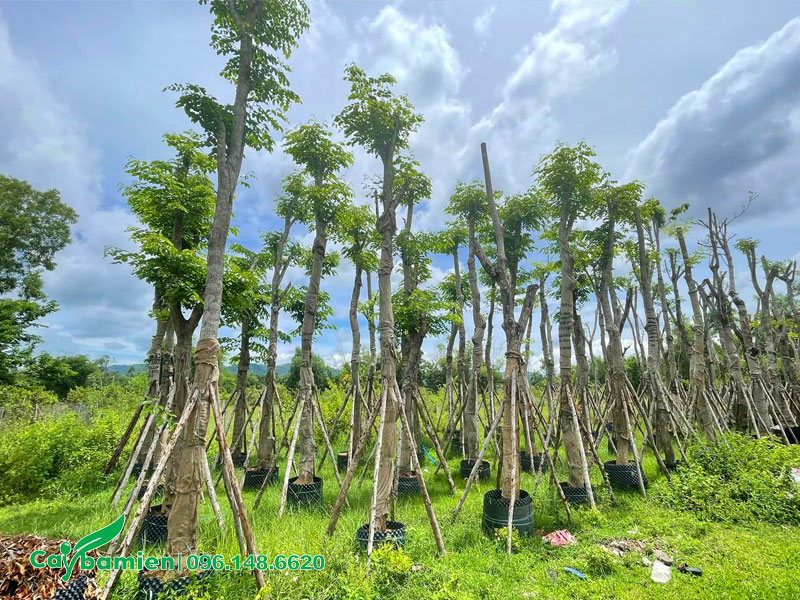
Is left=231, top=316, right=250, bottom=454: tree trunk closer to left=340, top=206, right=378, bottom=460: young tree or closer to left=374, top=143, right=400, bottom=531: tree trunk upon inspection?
left=340, top=206, right=378, bottom=460: young tree

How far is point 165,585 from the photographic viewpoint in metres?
3.16

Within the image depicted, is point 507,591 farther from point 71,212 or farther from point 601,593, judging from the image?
point 71,212

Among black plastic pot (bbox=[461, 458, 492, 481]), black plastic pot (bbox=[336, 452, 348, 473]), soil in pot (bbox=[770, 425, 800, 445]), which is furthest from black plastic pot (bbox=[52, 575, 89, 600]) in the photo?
soil in pot (bbox=[770, 425, 800, 445])

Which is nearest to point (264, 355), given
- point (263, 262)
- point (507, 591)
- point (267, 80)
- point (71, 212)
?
point (263, 262)

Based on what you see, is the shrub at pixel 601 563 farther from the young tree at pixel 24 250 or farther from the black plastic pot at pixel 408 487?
the young tree at pixel 24 250

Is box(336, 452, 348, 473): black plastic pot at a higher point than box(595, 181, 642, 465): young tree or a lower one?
lower

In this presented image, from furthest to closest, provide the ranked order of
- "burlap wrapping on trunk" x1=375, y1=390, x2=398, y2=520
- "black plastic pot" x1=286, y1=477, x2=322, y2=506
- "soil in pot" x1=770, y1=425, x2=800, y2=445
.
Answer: "soil in pot" x1=770, y1=425, x2=800, y2=445 → "black plastic pot" x1=286, y1=477, x2=322, y2=506 → "burlap wrapping on trunk" x1=375, y1=390, x2=398, y2=520

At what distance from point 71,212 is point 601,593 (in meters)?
27.1

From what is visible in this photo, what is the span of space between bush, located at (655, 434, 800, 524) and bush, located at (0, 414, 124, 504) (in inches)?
429

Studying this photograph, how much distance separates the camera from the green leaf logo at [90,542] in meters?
3.32

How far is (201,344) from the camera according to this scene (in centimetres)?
375

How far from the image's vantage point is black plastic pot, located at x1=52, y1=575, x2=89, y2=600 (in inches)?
123

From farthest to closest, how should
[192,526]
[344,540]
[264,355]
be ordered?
[264,355], [344,540], [192,526]

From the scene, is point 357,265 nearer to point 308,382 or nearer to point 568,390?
point 308,382
